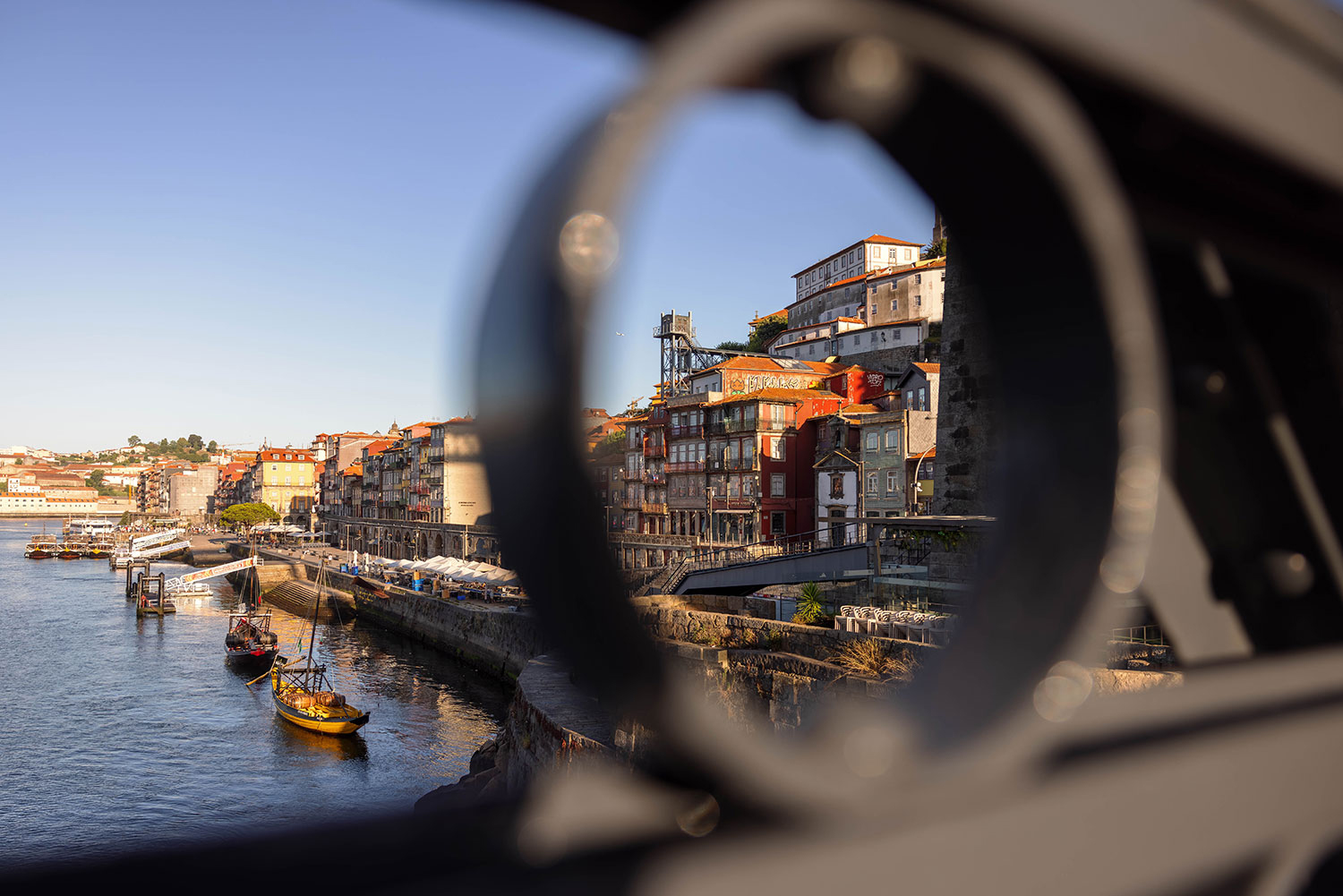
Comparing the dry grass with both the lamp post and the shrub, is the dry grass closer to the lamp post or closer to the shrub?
the shrub

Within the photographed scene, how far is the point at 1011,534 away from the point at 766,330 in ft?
303

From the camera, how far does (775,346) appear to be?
82.1 m

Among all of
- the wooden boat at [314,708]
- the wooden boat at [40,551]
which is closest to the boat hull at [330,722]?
the wooden boat at [314,708]

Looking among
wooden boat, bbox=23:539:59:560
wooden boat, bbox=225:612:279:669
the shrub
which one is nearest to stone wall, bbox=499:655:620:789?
the shrub

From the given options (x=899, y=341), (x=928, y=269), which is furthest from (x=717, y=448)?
(x=928, y=269)

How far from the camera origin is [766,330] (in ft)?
→ 303

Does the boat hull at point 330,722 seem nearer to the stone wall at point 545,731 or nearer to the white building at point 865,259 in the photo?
the stone wall at point 545,731

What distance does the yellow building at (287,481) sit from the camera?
131750 millimetres

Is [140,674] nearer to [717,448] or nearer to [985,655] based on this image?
[717,448]

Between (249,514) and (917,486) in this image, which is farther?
(249,514)

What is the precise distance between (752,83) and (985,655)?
2.54 ft

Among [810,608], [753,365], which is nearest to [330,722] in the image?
[810,608]

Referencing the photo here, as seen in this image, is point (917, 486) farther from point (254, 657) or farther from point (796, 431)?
point (254, 657)

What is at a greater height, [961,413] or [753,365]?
[753,365]
